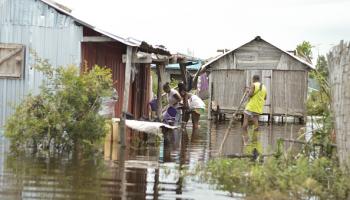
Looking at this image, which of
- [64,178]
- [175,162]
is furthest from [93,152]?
[64,178]

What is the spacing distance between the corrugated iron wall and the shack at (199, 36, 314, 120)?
1311 cm

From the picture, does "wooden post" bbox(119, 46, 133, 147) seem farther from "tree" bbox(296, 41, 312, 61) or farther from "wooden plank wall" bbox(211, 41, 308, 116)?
"wooden plank wall" bbox(211, 41, 308, 116)

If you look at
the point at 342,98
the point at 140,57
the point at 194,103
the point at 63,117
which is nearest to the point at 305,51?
the point at 194,103

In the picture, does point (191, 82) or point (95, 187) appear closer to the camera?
point (95, 187)

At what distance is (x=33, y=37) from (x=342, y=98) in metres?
9.15

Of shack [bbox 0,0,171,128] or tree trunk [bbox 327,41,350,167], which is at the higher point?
shack [bbox 0,0,171,128]

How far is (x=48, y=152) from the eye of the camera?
1245 cm

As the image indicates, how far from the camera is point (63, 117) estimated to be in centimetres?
1246

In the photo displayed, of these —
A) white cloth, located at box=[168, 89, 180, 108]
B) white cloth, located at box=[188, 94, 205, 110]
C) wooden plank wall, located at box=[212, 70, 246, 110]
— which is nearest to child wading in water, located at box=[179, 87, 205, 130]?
white cloth, located at box=[188, 94, 205, 110]

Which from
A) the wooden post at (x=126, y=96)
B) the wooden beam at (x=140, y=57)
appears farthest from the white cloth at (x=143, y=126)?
the wooden beam at (x=140, y=57)

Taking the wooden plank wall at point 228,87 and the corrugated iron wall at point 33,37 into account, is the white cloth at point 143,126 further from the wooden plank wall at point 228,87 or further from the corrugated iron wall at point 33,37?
the wooden plank wall at point 228,87

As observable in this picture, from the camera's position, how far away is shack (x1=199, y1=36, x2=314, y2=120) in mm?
27484

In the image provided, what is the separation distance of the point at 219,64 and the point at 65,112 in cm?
1704

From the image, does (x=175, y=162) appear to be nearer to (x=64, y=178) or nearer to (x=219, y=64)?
(x=64, y=178)
